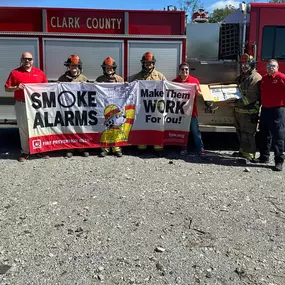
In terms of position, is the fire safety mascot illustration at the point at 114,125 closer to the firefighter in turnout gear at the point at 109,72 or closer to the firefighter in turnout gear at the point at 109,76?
the firefighter in turnout gear at the point at 109,76

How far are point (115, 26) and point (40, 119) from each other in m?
2.39

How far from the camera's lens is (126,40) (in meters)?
7.89

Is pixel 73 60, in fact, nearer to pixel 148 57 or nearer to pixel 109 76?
pixel 109 76

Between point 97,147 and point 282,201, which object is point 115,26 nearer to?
point 97,147

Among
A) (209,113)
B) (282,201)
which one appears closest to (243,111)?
(209,113)

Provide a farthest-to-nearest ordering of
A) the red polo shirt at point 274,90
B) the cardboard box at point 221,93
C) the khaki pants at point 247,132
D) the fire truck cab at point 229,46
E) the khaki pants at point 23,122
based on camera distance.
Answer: the fire truck cab at point 229,46 < the cardboard box at point 221,93 < the khaki pants at point 247,132 < the khaki pants at point 23,122 < the red polo shirt at point 274,90

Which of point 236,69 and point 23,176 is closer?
point 23,176

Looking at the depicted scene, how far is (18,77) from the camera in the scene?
23.3 feet

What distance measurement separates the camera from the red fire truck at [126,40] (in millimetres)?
7738

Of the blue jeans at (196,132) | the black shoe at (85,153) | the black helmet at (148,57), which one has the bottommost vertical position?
the black shoe at (85,153)

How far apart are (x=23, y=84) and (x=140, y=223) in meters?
3.86

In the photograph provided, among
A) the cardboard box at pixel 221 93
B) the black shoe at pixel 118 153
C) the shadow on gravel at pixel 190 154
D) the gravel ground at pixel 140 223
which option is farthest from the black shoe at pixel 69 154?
the cardboard box at pixel 221 93

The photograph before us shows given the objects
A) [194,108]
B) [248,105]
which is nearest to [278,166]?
[248,105]

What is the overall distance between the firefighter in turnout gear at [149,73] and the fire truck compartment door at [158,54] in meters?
0.22
